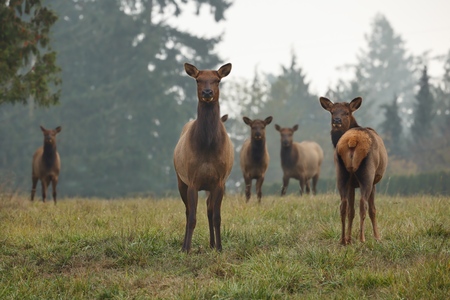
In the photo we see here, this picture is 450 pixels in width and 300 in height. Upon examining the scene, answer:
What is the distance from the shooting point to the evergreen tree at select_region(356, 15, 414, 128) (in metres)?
89.8

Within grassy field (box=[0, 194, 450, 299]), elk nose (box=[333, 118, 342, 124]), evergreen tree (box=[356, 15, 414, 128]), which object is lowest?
grassy field (box=[0, 194, 450, 299])

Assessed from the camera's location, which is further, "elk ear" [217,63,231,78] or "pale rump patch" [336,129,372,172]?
"elk ear" [217,63,231,78]

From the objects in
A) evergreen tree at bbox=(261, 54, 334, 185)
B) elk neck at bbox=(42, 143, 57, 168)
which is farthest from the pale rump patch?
evergreen tree at bbox=(261, 54, 334, 185)

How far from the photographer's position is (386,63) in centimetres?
9219

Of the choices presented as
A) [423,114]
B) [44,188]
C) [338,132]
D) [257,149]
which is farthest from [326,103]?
[423,114]

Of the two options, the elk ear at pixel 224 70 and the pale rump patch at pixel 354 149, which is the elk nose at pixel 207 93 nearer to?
the elk ear at pixel 224 70

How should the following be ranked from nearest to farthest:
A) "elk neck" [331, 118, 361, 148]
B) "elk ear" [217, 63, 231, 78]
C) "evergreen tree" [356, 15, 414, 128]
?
"elk ear" [217, 63, 231, 78]
"elk neck" [331, 118, 361, 148]
"evergreen tree" [356, 15, 414, 128]

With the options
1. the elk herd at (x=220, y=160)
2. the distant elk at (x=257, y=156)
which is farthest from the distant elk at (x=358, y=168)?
the distant elk at (x=257, y=156)

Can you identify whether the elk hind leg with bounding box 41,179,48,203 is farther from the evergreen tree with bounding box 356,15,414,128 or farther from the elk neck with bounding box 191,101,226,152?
the evergreen tree with bounding box 356,15,414,128

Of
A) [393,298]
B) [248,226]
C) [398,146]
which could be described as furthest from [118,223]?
[398,146]

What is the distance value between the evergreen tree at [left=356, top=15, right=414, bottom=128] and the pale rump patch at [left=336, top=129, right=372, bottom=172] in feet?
268

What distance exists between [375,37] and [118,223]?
90.5 m

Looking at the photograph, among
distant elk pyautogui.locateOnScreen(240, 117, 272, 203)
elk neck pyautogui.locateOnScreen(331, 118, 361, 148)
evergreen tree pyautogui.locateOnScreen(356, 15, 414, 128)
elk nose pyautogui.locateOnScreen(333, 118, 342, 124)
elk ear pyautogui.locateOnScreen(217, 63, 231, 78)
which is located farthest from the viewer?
evergreen tree pyautogui.locateOnScreen(356, 15, 414, 128)

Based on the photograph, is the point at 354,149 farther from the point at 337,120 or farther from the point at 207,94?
the point at 207,94
